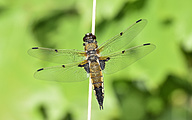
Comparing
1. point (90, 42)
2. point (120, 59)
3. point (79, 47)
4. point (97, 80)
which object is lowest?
point (97, 80)

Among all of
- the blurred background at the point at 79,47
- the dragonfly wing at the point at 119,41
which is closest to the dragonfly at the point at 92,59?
the dragonfly wing at the point at 119,41

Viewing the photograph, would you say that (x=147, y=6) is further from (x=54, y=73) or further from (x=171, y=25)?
(x=54, y=73)

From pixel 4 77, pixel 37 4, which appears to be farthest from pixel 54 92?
pixel 37 4

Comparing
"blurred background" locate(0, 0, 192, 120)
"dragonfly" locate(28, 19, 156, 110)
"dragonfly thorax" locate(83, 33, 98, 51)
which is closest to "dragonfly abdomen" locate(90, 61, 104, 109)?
"dragonfly" locate(28, 19, 156, 110)

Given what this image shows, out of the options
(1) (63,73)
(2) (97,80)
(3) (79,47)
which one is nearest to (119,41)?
(2) (97,80)

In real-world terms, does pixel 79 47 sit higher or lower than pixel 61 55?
higher

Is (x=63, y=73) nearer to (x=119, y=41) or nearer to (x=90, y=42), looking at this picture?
(x=90, y=42)
